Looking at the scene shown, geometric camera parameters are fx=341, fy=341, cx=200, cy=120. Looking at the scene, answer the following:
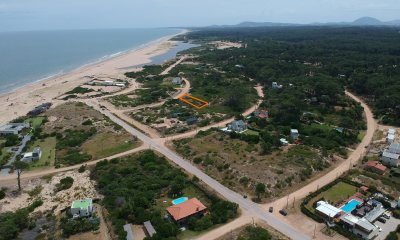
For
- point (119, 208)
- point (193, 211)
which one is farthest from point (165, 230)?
point (119, 208)

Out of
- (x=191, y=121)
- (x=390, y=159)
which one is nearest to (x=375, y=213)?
(x=390, y=159)

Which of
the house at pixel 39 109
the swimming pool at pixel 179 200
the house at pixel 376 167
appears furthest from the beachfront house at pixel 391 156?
the house at pixel 39 109

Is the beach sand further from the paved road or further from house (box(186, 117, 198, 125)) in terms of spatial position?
house (box(186, 117, 198, 125))

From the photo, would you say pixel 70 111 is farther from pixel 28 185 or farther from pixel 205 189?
pixel 205 189

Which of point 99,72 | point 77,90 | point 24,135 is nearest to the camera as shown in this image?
point 24,135

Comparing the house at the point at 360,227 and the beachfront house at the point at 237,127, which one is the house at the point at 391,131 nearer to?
the beachfront house at the point at 237,127

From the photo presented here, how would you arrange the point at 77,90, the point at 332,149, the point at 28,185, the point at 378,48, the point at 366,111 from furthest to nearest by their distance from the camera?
the point at 378,48, the point at 77,90, the point at 366,111, the point at 332,149, the point at 28,185
